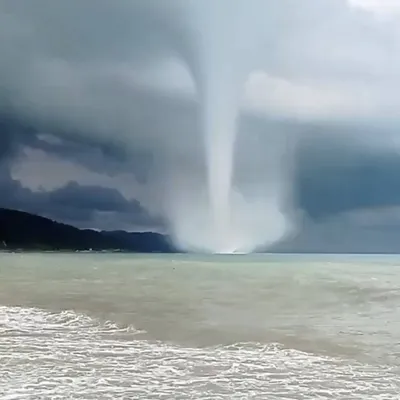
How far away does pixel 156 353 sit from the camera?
37.6 feet

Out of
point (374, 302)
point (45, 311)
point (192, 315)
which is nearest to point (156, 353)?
point (192, 315)

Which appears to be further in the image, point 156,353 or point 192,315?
point 192,315

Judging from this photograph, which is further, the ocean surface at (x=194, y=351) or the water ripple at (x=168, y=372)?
the ocean surface at (x=194, y=351)

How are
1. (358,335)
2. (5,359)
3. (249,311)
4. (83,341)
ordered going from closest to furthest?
(5,359)
(83,341)
(358,335)
(249,311)

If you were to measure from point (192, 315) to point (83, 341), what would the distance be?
677 centimetres

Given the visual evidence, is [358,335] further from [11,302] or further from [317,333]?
[11,302]

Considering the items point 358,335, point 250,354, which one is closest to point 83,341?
point 250,354

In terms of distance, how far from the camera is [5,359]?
1030 centimetres

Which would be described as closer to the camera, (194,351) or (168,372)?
(168,372)

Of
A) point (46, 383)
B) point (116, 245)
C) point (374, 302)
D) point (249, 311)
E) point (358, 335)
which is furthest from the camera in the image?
point (116, 245)

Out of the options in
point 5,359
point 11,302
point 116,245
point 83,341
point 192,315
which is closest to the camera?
point 5,359

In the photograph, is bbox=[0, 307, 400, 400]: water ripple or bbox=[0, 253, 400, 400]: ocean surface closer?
bbox=[0, 307, 400, 400]: water ripple

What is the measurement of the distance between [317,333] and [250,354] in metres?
4.46

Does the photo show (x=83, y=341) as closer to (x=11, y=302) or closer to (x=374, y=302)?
(x=11, y=302)
